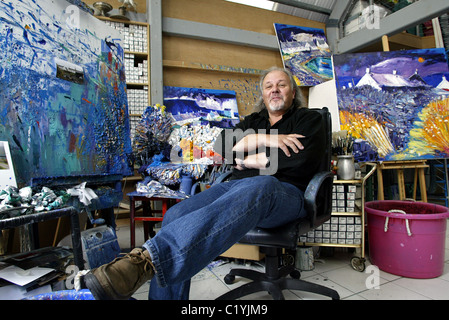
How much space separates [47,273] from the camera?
107 centimetres

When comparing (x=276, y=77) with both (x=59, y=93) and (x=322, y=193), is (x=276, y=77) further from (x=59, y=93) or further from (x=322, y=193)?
(x=59, y=93)

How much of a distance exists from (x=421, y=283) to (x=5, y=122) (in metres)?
2.40

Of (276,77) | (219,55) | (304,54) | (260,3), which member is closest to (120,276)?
(276,77)

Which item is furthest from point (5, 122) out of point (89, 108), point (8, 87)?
point (89, 108)

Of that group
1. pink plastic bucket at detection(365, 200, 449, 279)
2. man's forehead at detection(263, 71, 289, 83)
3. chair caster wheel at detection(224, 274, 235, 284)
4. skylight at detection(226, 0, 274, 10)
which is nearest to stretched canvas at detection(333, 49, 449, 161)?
pink plastic bucket at detection(365, 200, 449, 279)

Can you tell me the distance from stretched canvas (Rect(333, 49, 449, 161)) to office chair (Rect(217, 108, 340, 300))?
5.23 ft

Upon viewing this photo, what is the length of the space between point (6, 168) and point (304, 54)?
392cm

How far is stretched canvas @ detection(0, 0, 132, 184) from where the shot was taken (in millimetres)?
1204

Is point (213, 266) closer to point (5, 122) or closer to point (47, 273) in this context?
point (47, 273)

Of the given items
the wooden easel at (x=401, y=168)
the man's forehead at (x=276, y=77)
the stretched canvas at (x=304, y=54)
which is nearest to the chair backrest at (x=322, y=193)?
the man's forehead at (x=276, y=77)

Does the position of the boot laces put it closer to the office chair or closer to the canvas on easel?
the office chair

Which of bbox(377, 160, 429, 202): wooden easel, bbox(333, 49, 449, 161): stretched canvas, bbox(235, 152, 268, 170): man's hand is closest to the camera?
bbox(235, 152, 268, 170): man's hand

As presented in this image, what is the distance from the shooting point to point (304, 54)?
12.9 feet

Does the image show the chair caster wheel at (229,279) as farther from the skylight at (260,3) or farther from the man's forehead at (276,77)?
the skylight at (260,3)
